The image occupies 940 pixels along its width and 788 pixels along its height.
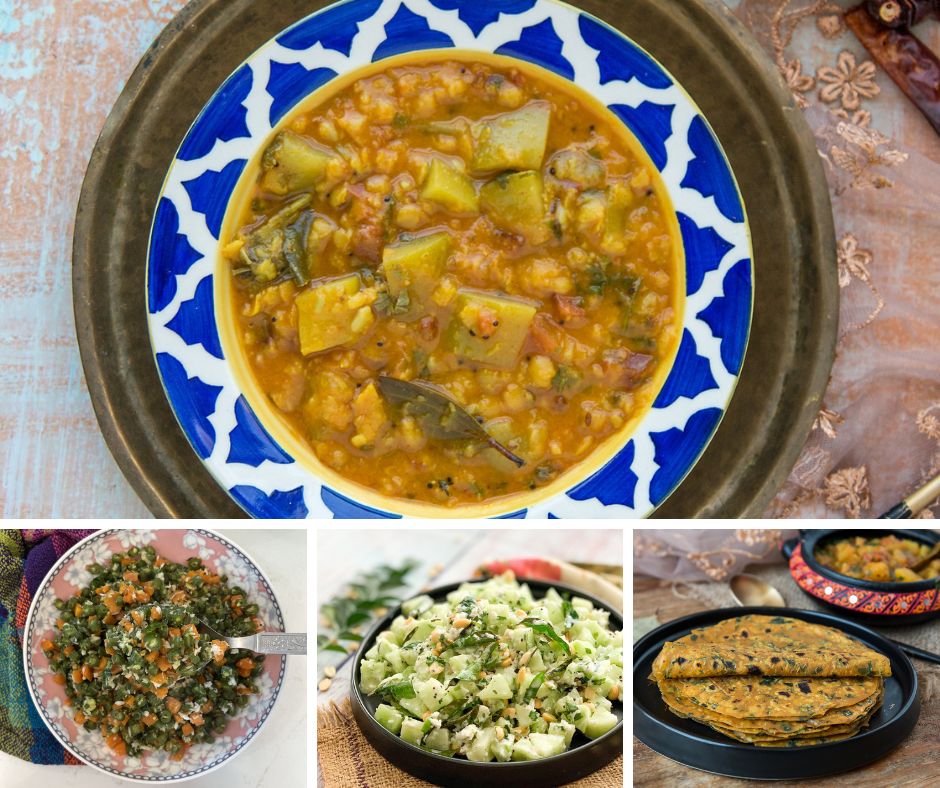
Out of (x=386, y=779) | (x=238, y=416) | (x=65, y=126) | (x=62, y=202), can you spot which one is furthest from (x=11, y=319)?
(x=386, y=779)

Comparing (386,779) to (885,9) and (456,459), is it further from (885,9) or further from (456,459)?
(885,9)

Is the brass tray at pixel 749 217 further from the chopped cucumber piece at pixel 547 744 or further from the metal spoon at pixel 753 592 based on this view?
the chopped cucumber piece at pixel 547 744

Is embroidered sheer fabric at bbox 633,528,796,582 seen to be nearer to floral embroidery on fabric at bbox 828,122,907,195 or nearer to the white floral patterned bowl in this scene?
floral embroidery on fabric at bbox 828,122,907,195

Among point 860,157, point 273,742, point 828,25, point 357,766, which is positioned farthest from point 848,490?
point 273,742

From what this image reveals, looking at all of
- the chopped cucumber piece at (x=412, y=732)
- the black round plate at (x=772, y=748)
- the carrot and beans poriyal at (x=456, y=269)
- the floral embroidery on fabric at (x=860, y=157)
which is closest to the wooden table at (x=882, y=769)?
the black round plate at (x=772, y=748)

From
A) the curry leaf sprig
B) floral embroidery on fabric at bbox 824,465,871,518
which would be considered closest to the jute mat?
the curry leaf sprig

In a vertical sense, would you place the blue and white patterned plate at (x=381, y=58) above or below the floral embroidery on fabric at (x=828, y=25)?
below
